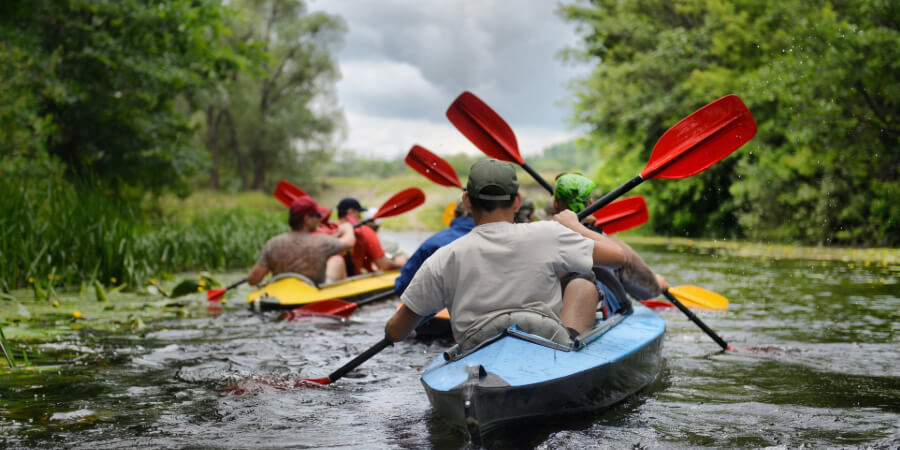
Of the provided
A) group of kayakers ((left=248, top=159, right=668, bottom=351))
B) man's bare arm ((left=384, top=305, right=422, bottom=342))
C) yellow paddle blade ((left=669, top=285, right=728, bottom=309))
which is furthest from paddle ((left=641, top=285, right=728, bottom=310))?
man's bare arm ((left=384, top=305, right=422, bottom=342))

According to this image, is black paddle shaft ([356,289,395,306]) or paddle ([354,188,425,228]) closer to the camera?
black paddle shaft ([356,289,395,306])

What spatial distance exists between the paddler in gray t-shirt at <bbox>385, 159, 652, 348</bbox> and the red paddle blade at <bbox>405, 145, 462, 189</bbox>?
2.89 meters

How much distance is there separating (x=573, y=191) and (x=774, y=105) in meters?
15.6

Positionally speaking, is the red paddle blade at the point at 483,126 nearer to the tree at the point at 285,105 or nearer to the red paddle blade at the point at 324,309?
the red paddle blade at the point at 324,309

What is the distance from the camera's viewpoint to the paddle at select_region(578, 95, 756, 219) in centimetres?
429

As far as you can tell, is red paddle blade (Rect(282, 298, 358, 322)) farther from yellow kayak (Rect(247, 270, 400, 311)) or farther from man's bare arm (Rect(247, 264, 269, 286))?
man's bare arm (Rect(247, 264, 269, 286))

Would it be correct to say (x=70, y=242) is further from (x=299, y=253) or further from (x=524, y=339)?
(x=524, y=339)

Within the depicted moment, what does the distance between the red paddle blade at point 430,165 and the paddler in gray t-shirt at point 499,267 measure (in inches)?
114

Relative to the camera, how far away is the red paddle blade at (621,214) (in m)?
5.06

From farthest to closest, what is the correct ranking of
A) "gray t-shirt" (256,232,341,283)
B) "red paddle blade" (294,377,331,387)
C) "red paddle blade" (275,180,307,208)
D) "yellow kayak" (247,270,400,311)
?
1. "red paddle blade" (275,180,307,208)
2. "gray t-shirt" (256,232,341,283)
3. "yellow kayak" (247,270,400,311)
4. "red paddle blade" (294,377,331,387)

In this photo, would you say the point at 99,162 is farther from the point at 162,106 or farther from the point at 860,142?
the point at 860,142

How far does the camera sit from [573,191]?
401cm

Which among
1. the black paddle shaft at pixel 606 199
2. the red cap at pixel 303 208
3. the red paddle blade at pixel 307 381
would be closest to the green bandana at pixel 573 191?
the black paddle shaft at pixel 606 199

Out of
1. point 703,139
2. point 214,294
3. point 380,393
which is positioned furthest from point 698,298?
point 214,294
